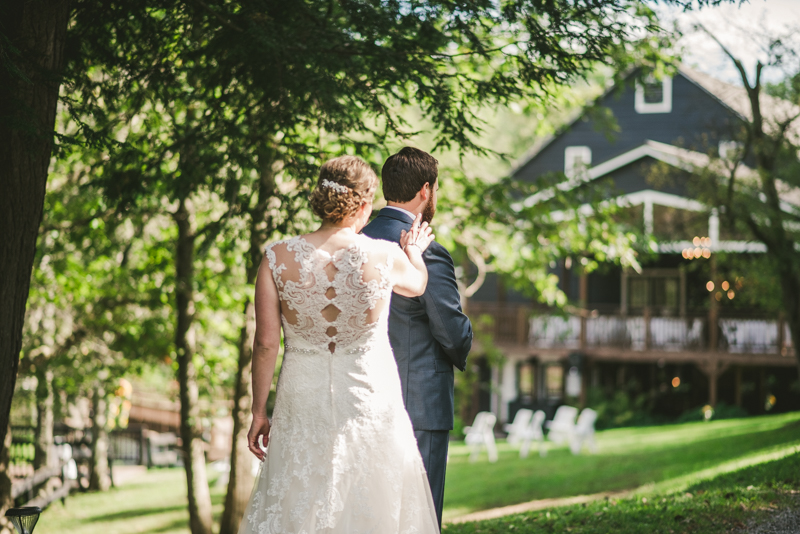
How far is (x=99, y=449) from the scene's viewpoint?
17.7 meters

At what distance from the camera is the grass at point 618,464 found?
12234 mm

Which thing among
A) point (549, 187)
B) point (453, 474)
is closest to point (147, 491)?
point (453, 474)

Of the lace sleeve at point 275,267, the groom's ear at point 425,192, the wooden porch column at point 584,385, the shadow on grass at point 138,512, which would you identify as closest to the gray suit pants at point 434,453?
the lace sleeve at point 275,267

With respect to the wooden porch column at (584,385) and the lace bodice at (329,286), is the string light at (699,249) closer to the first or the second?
the wooden porch column at (584,385)

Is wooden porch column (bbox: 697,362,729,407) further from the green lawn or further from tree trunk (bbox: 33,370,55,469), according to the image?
tree trunk (bbox: 33,370,55,469)

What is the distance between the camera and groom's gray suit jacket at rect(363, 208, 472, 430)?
385 centimetres

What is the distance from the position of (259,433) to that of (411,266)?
1091mm

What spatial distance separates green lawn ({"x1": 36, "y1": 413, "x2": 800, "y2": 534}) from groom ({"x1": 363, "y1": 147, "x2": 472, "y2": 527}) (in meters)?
5.96

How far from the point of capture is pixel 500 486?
557 inches

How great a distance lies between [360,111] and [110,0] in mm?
2013

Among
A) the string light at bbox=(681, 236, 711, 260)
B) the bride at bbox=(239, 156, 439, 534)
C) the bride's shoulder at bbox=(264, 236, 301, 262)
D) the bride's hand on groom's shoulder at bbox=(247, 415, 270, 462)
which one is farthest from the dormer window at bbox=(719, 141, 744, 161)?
the bride's hand on groom's shoulder at bbox=(247, 415, 270, 462)

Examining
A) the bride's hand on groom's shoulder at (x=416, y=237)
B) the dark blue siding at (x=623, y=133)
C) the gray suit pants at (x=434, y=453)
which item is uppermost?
the dark blue siding at (x=623, y=133)

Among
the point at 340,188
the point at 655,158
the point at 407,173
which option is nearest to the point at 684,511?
the point at 407,173

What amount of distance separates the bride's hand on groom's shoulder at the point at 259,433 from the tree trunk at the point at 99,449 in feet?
49.0
